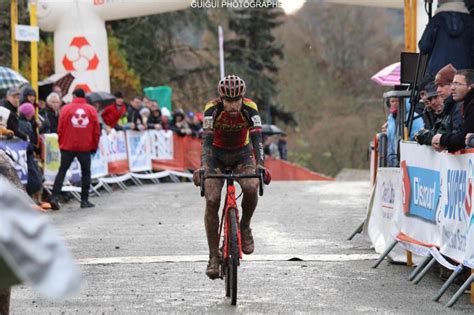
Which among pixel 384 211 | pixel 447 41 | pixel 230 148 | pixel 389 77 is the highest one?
Answer: pixel 447 41

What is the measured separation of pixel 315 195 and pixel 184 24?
25.9m

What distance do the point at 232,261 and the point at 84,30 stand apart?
65.2 feet

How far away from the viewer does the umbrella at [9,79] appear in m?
19.1

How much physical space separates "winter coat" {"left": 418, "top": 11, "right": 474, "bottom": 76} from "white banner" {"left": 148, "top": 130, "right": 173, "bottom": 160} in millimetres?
16401

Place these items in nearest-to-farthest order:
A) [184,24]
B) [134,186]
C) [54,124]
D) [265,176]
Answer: [265,176]
[54,124]
[134,186]
[184,24]

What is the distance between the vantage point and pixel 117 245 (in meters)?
13.1

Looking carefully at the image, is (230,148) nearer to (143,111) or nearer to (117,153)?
(117,153)

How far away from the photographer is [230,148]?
31.1ft

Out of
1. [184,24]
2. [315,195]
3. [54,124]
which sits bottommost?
[315,195]

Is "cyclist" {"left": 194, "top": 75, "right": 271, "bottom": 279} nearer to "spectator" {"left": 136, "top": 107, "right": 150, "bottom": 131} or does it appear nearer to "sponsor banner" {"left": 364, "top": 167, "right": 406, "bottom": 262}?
"sponsor banner" {"left": 364, "top": 167, "right": 406, "bottom": 262}

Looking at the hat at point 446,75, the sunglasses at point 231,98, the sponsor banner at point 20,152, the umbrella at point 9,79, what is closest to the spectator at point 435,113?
the hat at point 446,75

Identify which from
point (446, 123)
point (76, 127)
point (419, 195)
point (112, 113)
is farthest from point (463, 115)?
point (112, 113)

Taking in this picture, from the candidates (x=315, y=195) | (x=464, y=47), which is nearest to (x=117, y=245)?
(x=464, y=47)

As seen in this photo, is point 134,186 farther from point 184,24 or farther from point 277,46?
point 277,46
